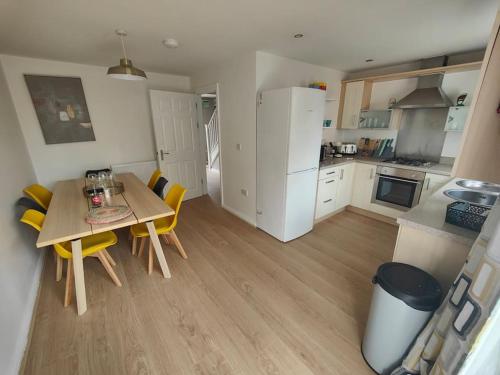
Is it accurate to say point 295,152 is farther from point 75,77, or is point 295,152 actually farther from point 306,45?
point 75,77

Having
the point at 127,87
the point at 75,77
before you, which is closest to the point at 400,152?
the point at 127,87

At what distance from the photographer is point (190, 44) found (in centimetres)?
234

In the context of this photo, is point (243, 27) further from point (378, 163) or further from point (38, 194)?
point (38, 194)

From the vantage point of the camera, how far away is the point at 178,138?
390cm

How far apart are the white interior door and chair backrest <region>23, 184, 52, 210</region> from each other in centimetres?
156

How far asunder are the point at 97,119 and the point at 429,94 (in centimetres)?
483

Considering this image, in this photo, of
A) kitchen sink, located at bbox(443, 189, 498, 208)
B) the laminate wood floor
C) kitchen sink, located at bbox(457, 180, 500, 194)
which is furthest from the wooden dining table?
kitchen sink, located at bbox(457, 180, 500, 194)

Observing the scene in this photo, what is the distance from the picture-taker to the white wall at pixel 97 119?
109 inches

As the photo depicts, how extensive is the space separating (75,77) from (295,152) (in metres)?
3.35

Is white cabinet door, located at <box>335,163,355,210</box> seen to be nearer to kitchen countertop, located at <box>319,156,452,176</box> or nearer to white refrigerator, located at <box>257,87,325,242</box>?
kitchen countertop, located at <box>319,156,452,176</box>

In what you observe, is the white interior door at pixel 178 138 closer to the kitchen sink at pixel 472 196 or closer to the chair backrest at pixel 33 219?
the chair backrest at pixel 33 219

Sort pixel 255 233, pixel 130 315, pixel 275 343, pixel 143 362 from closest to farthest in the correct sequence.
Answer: pixel 143 362
pixel 275 343
pixel 130 315
pixel 255 233

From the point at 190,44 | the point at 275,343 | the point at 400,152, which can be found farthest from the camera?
the point at 400,152

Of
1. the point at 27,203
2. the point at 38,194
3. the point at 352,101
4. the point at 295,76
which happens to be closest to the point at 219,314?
the point at 27,203
